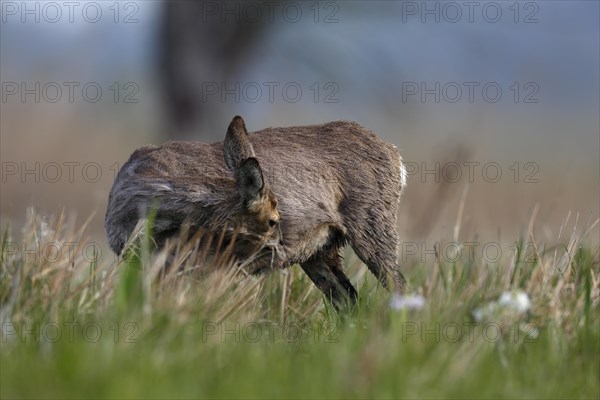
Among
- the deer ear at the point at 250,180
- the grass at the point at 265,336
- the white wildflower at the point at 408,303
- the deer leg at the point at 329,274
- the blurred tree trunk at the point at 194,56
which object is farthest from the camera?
the blurred tree trunk at the point at 194,56

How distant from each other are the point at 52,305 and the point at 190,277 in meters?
0.83

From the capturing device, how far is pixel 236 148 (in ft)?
18.4

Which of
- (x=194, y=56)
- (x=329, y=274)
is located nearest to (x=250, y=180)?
(x=329, y=274)

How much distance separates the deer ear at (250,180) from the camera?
17.6 ft

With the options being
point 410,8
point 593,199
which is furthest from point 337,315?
point 593,199

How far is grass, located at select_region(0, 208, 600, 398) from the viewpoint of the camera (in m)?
3.49

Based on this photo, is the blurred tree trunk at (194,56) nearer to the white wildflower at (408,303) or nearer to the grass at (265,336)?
the grass at (265,336)

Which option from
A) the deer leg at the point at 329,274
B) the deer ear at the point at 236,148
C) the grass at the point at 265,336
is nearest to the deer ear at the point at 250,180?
the deer ear at the point at 236,148

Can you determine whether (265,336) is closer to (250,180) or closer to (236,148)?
(250,180)

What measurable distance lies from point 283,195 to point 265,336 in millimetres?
1308

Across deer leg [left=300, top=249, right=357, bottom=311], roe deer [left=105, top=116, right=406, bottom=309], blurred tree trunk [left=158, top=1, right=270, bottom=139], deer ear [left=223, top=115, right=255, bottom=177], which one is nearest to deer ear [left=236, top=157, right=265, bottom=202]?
roe deer [left=105, top=116, right=406, bottom=309]

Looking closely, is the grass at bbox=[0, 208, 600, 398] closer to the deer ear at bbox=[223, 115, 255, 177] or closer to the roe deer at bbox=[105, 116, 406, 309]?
the roe deer at bbox=[105, 116, 406, 309]

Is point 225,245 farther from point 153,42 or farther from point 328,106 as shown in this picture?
point 328,106

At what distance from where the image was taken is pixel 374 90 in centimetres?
1856
